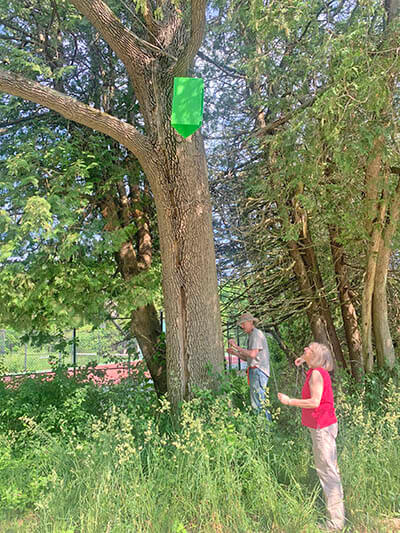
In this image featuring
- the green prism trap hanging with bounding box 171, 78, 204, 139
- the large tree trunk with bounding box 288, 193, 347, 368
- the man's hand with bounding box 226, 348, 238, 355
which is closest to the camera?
the green prism trap hanging with bounding box 171, 78, 204, 139

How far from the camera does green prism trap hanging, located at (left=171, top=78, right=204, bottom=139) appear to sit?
13.6 feet

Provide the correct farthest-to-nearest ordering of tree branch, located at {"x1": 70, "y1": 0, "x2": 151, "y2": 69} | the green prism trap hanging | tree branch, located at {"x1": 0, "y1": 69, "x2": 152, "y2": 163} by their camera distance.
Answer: tree branch, located at {"x1": 70, "y1": 0, "x2": 151, "y2": 69} → tree branch, located at {"x1": 0, "y1": 69, "x2": 152, "y2": 163} → the green prism trap hanging

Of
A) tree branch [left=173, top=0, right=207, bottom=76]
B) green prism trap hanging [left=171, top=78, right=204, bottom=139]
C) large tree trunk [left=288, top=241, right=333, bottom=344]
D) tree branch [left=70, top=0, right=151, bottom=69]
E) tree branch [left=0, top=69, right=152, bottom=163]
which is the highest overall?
tree branch [left=70, top=0, right=151, bottom=69]

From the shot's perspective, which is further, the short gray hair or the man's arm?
the man's arm

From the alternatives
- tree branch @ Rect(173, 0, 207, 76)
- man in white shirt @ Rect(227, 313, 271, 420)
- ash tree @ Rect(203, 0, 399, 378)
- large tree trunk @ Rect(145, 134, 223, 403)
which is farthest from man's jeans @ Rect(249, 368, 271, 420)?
tree branch @ Rect(173, 0, 207, 76)

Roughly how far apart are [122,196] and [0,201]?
79.7 inches

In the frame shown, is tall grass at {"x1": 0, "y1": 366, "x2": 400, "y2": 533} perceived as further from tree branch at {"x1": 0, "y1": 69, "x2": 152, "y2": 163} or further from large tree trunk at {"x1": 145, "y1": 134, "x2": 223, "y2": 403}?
tree branch at {"x1": 0, "y1": 69, "x2": 152, "y2": 163}

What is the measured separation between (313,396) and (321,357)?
1.05ft

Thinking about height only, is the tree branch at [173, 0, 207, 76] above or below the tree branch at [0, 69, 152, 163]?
above

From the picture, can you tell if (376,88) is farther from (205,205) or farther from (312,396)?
(312,396)

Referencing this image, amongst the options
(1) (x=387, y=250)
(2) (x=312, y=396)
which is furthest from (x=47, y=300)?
(1) (x=387, y=250)

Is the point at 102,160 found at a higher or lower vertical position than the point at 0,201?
higher

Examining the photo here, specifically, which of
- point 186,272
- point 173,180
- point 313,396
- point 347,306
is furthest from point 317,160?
point 347,306

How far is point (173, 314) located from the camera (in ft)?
17.2
